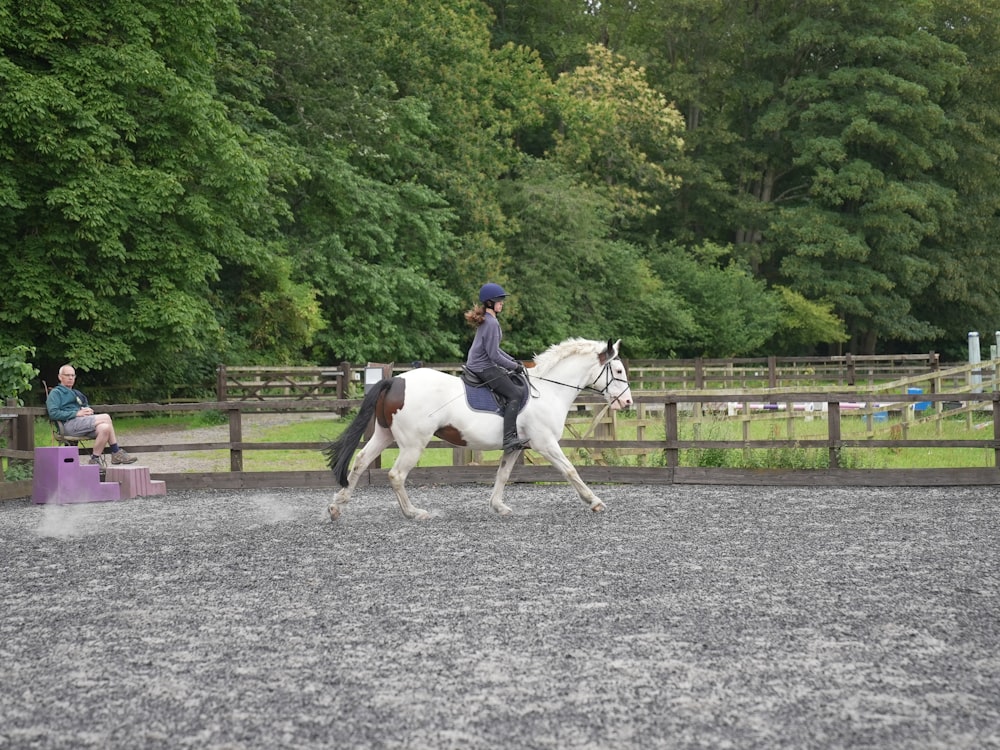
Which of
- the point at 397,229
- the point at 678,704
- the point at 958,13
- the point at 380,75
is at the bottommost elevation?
the point at 678,704

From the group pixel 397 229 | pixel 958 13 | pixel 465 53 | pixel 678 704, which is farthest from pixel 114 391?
pixel 958 13

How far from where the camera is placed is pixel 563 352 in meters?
11.8

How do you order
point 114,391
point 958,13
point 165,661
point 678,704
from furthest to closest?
point 958,13 → point 114,391 → point 165,661 → point 678,704

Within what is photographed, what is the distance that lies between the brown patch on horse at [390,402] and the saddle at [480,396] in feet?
2.07

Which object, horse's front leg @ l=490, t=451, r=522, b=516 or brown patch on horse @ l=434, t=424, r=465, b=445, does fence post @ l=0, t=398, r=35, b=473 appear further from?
horse's front leg @ l=490, t=451, r=522, b=516

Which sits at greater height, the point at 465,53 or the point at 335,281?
→ the point at 465,53

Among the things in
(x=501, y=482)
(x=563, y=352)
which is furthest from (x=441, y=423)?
(x=563, y=352)

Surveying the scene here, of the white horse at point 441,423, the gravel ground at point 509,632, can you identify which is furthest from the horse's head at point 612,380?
the gravel ground at point 509,632

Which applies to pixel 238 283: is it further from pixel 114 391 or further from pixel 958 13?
pixel 958 13

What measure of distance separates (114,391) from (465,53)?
16.3 m

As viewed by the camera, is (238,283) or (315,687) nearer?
(315,687)

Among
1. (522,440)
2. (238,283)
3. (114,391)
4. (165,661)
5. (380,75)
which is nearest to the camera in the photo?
(165,661)

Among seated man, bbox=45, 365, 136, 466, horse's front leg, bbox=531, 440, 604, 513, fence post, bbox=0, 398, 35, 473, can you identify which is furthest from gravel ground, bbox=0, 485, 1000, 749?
fence post, bbox=0, 398, 35, 473

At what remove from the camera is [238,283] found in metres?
29.7
